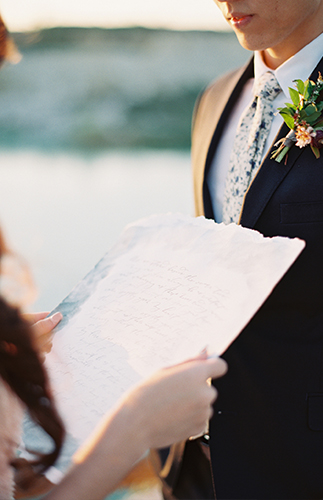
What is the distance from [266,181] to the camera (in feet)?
3.69

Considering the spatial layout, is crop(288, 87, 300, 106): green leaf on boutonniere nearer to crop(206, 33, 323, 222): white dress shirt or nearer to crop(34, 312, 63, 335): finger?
crop(206, 33, 323, 222): white dress shirt

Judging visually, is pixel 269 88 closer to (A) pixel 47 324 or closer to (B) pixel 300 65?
(B) pixel 300 65

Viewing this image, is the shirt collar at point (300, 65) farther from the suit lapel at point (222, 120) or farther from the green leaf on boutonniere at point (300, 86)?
the suit lapel at point (222, 120)

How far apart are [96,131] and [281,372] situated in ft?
14.6

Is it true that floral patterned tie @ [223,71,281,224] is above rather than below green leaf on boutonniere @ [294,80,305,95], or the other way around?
below

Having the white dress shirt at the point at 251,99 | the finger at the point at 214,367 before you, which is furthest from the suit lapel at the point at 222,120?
the finger at the point at 214,367

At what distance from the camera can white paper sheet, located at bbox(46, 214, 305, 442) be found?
0.74m

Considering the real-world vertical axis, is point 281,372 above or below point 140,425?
below

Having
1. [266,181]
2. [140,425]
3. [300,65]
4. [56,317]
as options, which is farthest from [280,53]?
[140,425]

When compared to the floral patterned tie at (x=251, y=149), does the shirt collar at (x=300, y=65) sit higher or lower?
higher

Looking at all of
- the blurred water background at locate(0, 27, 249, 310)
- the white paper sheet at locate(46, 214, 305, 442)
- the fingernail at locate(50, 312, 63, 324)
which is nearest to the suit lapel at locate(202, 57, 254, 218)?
the white paper sheet at locate(46, 214, 305, 442)

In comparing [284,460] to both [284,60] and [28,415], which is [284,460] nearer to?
[28,415]

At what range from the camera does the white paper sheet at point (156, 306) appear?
0.74 meters

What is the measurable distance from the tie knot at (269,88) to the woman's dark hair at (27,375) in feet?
3.18
